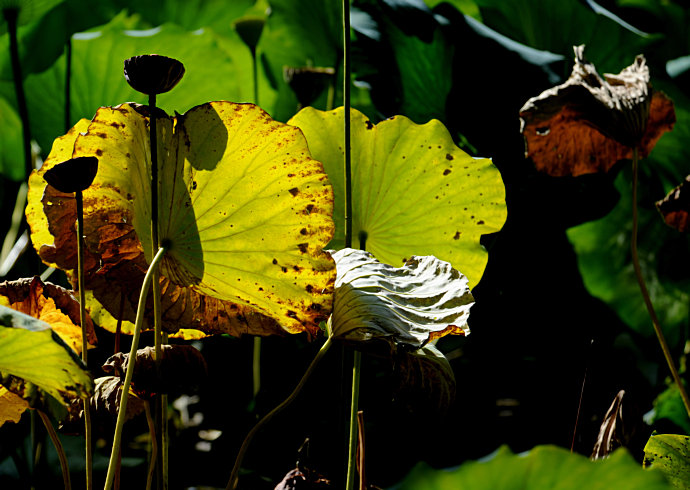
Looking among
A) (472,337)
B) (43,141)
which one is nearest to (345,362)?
(472,337)

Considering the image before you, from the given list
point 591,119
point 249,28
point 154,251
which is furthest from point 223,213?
point 249,28

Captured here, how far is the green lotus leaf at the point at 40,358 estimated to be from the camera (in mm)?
174

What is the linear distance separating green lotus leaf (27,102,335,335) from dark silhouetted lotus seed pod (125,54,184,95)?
0.04 metres

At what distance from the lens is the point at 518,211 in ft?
1.73

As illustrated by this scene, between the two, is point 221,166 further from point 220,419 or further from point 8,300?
point 220,419

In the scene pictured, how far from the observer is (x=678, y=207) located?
0.99 ft

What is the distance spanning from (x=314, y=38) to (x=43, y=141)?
256mm

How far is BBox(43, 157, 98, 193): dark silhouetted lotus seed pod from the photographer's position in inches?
7.7

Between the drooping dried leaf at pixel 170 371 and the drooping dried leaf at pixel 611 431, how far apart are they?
15 cm

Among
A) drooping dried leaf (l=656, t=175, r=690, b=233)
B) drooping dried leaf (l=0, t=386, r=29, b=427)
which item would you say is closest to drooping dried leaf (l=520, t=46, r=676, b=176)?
drooping dried leaf (l=656, t=175, r=690, b=233)

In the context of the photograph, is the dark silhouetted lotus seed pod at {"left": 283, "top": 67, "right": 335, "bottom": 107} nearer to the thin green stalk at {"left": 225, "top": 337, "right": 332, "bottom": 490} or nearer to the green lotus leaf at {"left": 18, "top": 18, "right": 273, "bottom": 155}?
the green lotus leaf at {"left": 18, "top": 18, "right": 273, "bottom": 155}

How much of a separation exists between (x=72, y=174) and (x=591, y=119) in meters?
0.20

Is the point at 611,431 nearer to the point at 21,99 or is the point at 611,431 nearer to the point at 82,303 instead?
the point at 82,303

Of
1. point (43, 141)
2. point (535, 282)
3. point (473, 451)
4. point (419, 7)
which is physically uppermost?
point (419, 7)
